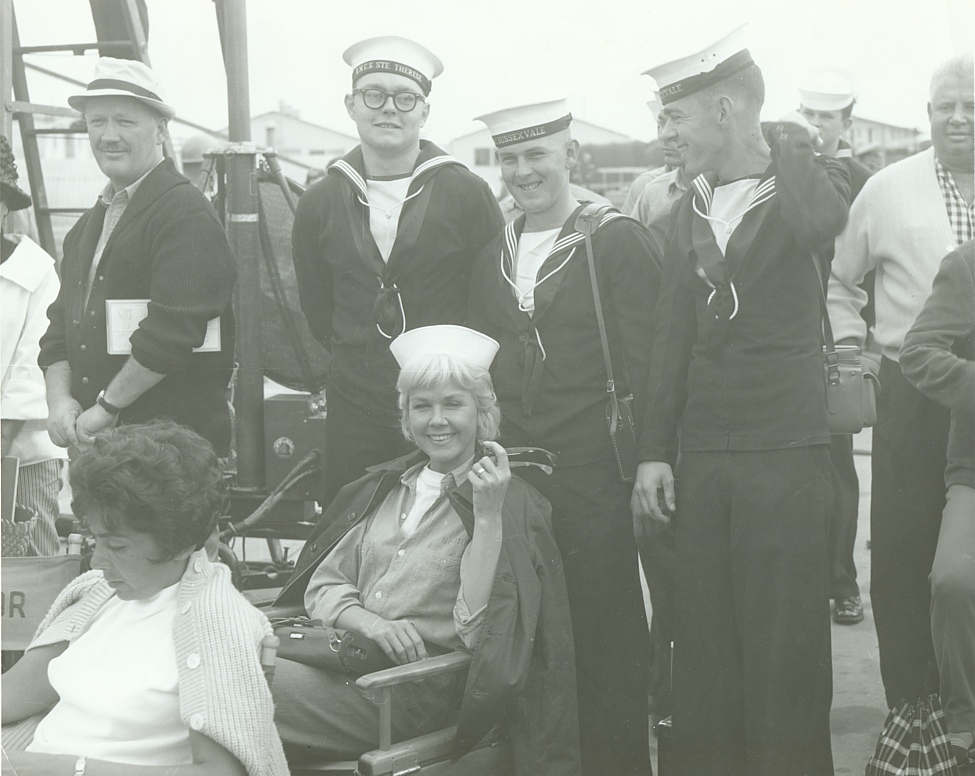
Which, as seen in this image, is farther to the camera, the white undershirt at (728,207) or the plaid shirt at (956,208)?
the plaid shirt at (956,208)

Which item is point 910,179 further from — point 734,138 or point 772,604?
point 772,604

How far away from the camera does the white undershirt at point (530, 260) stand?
317cm

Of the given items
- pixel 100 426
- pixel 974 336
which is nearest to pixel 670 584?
pixel 974 336

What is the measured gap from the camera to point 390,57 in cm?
341

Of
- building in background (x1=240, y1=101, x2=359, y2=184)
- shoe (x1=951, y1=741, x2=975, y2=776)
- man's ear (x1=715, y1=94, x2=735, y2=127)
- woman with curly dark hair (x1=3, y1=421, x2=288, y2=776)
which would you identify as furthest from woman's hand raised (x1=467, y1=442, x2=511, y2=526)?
building in background (x1=240, y1=101, x2=359, y2=184)

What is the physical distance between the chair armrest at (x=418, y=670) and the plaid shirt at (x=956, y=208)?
1.75m

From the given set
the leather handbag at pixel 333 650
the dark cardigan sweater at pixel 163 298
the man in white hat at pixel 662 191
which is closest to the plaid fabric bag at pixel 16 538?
the dark cardigan sweater at pixel 163 298

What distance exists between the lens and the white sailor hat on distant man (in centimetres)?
335

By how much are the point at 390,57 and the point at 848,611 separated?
2974 mm

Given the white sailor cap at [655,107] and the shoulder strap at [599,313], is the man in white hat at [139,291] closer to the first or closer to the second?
the shoulder strap at [599,313]

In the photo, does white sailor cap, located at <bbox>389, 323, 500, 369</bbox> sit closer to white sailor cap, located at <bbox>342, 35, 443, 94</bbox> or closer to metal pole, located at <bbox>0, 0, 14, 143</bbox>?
white sailor cap, located at <bbox>342, 35, 443, 94</bbox>

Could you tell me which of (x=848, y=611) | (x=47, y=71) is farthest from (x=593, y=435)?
(x=47, y=71)

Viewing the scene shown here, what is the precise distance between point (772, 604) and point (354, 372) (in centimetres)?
142

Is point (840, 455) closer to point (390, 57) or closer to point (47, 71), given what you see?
point (390, 57)
